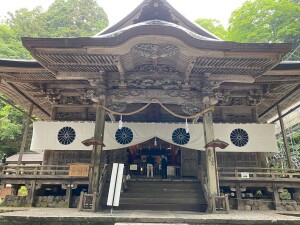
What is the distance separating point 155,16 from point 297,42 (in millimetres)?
22470

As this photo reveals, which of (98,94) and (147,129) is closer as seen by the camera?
(98,94)

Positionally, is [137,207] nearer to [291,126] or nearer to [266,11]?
[291,126]

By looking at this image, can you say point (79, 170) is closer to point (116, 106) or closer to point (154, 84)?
point (116, 106)

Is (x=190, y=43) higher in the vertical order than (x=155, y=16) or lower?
lower

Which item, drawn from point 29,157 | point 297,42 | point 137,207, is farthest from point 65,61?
point 297,42

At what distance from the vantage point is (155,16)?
30.3 feet

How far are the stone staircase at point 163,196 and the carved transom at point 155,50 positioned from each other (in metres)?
5.31

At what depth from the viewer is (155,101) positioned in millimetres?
8641

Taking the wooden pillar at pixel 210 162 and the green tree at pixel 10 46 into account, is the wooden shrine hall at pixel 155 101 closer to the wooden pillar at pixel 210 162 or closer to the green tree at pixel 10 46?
the wooden pillar at pixel 210 162

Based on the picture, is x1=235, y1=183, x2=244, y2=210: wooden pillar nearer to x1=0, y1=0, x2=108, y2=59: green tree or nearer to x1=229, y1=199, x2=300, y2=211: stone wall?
x1=229, y1=199, x2=300, y2=211: stone wall

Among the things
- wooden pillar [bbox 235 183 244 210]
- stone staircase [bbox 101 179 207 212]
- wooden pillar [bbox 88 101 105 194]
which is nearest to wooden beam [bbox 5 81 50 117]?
wooden pillar [bbox 88 101 105 194]

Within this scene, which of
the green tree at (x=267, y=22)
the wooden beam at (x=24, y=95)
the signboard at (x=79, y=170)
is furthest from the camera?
the green tree at (x=267, y=22)

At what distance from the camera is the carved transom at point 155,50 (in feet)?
25.0

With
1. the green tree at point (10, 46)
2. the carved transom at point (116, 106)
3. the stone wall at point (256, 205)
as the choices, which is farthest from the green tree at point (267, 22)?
the green tree at point (10, 46)
